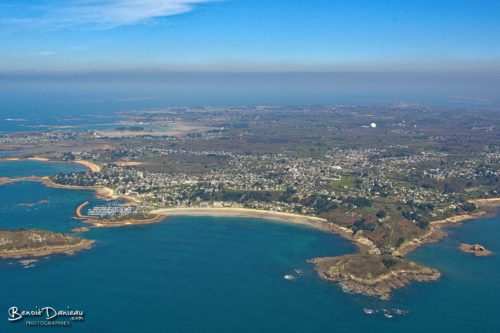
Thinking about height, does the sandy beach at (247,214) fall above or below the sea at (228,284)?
above

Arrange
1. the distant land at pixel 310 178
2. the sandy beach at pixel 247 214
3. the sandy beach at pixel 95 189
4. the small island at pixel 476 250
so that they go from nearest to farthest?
the small island at pixel 476 250
the distant land at pixel 310 178
the sandy beach at pixel 247 214
the sandy beach at pixel 95 189

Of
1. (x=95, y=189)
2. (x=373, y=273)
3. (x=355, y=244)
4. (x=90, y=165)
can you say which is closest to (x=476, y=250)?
(x=355, y=244)

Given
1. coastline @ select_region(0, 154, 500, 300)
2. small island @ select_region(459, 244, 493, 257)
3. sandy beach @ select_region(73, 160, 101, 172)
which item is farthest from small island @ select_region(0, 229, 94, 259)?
sandy beach @ select_region(73, 160, 101, 172)

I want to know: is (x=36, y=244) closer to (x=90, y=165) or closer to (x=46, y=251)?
(x=46, y=251)

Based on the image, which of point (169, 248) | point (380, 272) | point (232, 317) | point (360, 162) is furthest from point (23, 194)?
point (360, 162)

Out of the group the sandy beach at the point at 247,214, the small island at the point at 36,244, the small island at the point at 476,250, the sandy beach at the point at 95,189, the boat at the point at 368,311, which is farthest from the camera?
the sandy beach at the point at 95,189

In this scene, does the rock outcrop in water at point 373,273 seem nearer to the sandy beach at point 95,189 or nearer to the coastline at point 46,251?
the coastline at point 46,251

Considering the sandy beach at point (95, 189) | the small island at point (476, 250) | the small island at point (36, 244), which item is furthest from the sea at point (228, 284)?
the sandy beach at point (95, 189)
